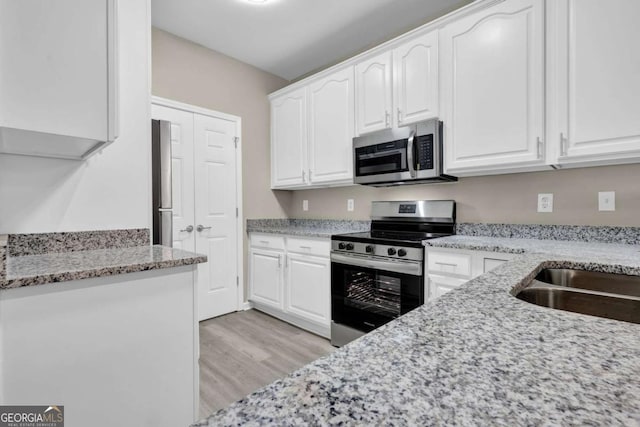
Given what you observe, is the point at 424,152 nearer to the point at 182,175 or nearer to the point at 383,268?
the point at 383,268

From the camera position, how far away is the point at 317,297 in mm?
2727

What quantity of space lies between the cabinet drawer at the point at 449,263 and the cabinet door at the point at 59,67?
1.83 metres

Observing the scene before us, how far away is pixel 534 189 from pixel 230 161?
273cm

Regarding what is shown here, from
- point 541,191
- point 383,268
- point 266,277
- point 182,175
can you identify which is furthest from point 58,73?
point 541,191

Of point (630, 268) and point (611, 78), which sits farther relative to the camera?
point (611, 78)

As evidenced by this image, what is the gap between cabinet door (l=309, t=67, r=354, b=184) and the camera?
2830 mm

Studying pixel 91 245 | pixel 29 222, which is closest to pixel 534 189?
pixel 91 245

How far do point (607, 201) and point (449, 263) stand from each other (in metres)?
1.02

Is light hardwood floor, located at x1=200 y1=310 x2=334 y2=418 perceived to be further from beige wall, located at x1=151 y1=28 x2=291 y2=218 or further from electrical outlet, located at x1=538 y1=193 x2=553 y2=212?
electrical outlet, located at x1=538 y1=193 x2=553 y2=212

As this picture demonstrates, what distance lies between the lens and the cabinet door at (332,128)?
2830mm

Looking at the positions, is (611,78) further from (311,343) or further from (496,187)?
(311,343)

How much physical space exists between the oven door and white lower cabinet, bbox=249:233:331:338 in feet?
0.52

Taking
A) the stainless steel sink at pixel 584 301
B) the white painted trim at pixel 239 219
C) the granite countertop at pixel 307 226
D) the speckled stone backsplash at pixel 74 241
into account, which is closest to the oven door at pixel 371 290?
the granite countertop at pixel 307 226

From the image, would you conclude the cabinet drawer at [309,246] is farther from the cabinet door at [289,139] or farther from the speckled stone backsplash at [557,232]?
the speckled stone backsplash at [557,232]
